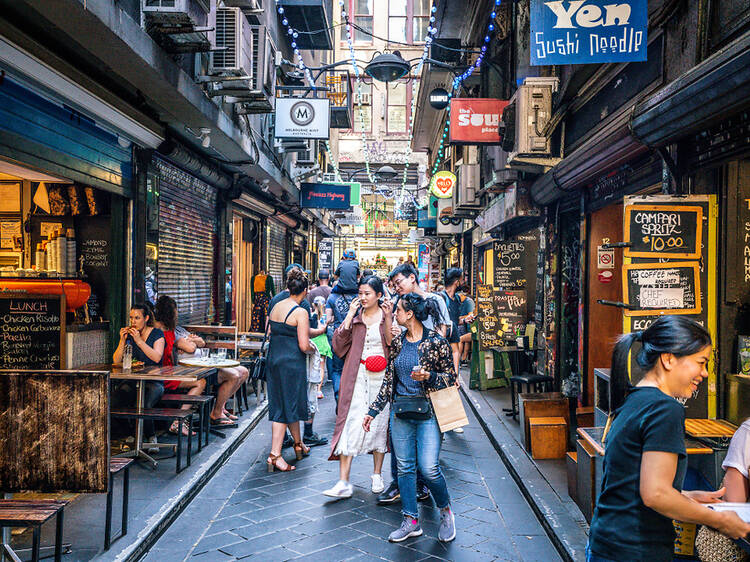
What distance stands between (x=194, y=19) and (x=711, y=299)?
556cm

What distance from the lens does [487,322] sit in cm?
1105

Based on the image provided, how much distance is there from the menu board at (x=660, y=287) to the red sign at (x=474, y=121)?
7017 millimetres

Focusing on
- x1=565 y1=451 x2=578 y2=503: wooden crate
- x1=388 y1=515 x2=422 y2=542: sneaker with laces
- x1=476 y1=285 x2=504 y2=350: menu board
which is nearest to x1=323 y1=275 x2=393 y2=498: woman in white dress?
x1=388 y1=515 x2=422 y2=542: sneaker with laces

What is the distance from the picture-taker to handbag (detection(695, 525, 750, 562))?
9.52 ft

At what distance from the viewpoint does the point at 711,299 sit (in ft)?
15.3

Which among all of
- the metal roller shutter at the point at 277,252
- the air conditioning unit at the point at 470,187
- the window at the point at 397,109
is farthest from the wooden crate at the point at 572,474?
the window at the point at 397,109

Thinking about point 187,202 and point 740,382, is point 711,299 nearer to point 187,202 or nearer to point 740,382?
point 740,382

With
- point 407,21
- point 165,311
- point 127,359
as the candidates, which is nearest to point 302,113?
point 165,311

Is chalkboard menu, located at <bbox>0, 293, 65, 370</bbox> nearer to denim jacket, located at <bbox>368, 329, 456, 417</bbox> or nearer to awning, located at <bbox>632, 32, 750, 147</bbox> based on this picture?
denim jacket, located at <bbox>368, 329, 456, 417</bbox>

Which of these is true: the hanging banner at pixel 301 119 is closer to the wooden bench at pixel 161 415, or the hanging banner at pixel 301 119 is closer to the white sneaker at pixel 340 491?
the wooden bench at pixel 161 415

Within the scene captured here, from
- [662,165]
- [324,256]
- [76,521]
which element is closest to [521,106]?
[662,165]

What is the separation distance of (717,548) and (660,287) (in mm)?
2155

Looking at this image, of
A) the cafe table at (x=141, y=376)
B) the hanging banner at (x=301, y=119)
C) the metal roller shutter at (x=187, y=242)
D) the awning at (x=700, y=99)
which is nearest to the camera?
the awning at (x=700, y=99)

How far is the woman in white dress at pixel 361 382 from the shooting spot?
564cm
